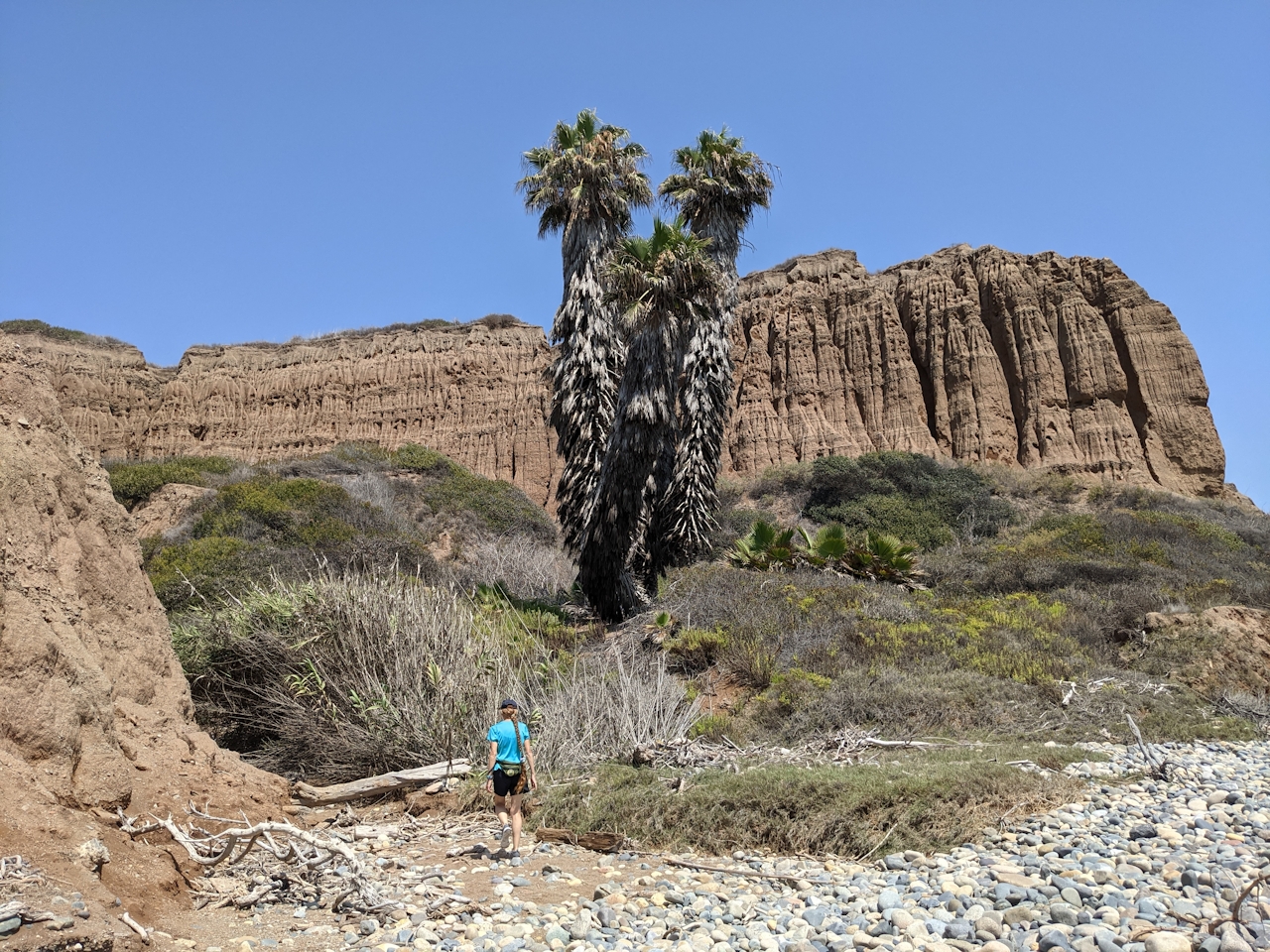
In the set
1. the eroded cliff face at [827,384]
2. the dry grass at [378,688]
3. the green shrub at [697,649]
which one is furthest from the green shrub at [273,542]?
the eroded cliff face at [827,384]

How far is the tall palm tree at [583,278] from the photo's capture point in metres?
17.6

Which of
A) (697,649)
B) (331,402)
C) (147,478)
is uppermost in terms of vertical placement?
(331,402)

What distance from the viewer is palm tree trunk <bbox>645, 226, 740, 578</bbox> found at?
17531mm

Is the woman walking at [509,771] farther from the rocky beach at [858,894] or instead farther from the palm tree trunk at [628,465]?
the palm tree trunk at [628,465]

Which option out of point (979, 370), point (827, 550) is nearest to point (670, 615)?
point (827, 550)

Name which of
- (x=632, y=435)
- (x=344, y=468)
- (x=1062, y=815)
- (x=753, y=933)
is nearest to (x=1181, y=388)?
(x=632, y=435)

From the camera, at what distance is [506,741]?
6.94 meters

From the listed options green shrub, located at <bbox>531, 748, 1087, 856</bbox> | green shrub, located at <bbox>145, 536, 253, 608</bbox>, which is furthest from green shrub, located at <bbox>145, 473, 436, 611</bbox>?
green shrub, located at <bbox>531, 748, 1087, 856</bbox>

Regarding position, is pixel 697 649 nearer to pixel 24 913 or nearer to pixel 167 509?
pixel 24 913

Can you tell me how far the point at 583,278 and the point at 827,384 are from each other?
2665cm

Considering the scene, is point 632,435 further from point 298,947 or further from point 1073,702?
point 298,947

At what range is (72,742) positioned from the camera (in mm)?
5156

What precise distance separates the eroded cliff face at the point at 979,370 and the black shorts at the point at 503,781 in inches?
1343

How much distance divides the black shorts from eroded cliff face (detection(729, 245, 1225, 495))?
34.1 metres
